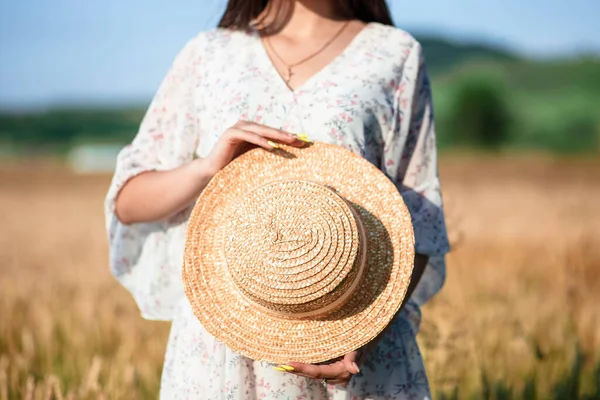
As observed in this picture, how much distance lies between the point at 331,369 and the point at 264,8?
3.18 feet

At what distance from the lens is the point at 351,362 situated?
1.48 m

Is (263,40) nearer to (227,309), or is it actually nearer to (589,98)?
(227,309)

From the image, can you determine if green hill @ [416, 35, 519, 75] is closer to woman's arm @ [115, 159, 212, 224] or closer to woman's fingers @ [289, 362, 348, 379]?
woman's arm @ [115, 159, 212, 224]

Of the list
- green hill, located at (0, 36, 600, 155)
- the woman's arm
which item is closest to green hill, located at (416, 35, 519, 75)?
green hill, located at (0, 36, 600, 155)

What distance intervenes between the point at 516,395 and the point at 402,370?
1300 millimetres

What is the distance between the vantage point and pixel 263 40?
1849 mm

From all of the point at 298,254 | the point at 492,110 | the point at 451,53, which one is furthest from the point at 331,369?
the point at 451,53

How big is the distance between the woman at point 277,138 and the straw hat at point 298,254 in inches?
2.1

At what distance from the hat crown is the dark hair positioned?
0.64m

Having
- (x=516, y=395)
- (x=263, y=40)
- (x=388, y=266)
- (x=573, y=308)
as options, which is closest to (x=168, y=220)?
(x=263, y=40)

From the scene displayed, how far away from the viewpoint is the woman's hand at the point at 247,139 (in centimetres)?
153

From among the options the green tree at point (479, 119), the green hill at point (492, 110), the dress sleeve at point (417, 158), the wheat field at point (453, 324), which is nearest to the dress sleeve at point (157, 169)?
the wheat field at point (453, 324)

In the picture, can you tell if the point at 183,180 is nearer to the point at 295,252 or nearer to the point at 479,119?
the point at 295,252

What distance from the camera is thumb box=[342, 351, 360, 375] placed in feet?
4.81
